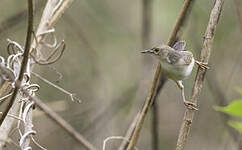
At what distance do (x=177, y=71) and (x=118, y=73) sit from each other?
3476mm

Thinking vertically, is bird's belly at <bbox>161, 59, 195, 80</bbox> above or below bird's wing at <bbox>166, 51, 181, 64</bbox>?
below

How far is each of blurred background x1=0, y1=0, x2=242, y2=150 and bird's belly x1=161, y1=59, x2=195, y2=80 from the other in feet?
5.17

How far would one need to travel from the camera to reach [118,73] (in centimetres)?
632

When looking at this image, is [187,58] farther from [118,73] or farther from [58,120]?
[118,73]

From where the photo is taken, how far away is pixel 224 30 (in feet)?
18.9

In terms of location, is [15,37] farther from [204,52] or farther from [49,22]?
[204,52]

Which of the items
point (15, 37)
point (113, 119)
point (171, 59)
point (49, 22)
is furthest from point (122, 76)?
point (49, 22)

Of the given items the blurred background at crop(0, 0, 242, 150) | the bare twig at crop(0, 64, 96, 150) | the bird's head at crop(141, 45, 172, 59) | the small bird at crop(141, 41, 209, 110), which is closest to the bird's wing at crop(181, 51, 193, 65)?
the small bird at crop(141, 41, 209, 110)

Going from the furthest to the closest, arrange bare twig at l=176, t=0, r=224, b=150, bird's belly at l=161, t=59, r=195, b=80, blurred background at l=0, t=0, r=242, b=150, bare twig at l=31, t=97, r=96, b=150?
blurred background at l=0, t=0, r=242, b=150 < bird's belly at l=161, t=59, r=195, b=80 < bare twig at l=176, t=0, r=224, b=150 < bare twig at l=31, t=97, r=96, b=150

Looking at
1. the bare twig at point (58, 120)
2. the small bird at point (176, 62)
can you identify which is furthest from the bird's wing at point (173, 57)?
the bare twig at point (58, 120)

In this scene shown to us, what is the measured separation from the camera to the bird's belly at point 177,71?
9.36 feet

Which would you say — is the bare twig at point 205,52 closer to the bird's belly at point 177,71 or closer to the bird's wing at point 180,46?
the bird's belly at point 177,71

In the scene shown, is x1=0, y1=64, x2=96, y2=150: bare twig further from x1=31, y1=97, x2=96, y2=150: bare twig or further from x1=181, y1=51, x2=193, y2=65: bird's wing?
x1=181, y1=51, x2=193, y2=65: bird's wing

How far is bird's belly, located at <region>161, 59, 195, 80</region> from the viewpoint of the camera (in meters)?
2.85
